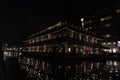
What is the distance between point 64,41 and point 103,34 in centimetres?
4101

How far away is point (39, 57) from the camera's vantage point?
4316cm

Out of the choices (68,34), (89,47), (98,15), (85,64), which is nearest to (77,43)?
(68,34)

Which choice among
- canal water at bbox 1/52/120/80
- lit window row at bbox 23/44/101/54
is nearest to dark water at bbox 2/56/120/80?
canal water at bbox 1/52/120/80

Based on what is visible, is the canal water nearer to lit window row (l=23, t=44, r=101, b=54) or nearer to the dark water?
the dark water

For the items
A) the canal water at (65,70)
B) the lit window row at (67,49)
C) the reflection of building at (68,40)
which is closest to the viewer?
the canal water at (65,70)

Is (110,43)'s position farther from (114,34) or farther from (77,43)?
(77,43)

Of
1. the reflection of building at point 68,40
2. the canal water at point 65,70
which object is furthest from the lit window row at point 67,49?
the canal water at point 65,70

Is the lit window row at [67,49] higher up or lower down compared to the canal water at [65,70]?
higher up

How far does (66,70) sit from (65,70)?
0.19 meters

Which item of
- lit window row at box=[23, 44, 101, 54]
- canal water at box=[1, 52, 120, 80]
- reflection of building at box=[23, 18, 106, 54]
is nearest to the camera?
canal water at box=[1, 52, 120, 80]

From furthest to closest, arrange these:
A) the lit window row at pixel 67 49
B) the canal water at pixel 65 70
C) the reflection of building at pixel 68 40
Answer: the reflection of building at pixel 68 40 → the lit window row at pixel 67 49 → the canal water at pixel 65 70

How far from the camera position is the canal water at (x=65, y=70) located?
23.7 metres

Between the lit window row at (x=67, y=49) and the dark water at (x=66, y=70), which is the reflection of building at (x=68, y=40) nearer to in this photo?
the lit window row at (x=67, y=49)

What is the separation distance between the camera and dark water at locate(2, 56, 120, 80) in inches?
936
